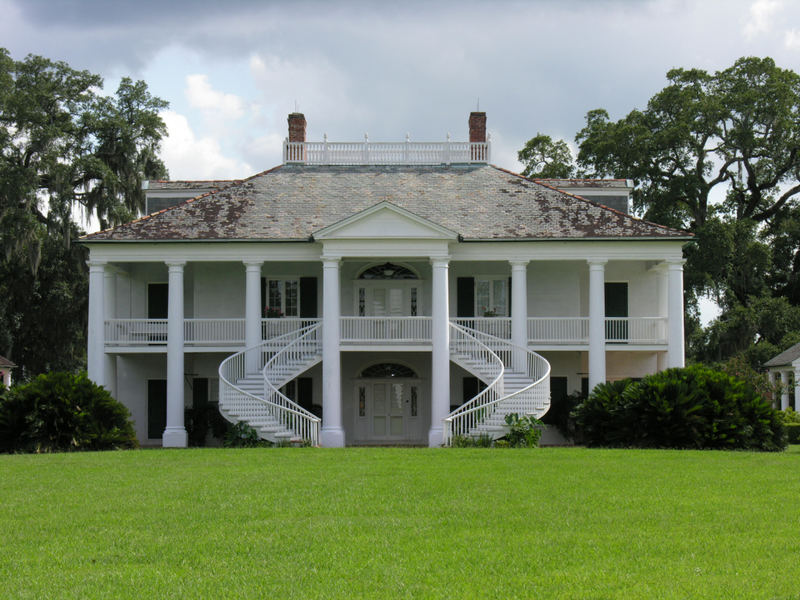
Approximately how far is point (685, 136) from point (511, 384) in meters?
21.2

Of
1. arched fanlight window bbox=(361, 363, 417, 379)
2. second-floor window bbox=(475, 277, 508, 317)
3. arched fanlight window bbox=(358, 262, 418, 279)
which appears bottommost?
arched fanlight window bbox=(361, 363, 417, 379)

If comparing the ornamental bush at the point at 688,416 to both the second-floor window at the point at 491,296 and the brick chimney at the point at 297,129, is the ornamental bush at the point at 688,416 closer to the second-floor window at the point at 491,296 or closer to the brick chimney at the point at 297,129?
the second-floor window at the point at 491,296

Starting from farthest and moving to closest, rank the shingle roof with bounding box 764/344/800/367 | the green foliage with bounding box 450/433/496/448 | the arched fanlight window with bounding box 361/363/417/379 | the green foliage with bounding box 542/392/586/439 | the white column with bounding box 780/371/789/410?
the shingle roof with bounding box 764/344/800/367 → the white column with bounding box 780/371/789/410 → the arched fanlight window with bounding box 361/363/417/379 → the green foliage with bounding box 542/392/586/439 → the green foliage with bounding box 450/433/496/448

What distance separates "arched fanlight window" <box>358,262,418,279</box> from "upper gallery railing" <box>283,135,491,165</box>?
181 inches

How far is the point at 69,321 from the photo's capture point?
41250mm

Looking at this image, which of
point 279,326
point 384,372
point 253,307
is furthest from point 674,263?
point 253,307

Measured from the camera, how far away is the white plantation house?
2727 cm

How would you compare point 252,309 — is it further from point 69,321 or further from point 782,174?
point 782,174

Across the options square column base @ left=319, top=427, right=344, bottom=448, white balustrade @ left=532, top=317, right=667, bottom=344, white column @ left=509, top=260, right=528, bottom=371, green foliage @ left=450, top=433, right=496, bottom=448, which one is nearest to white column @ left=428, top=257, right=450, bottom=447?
green foliage @ left=450, top=433, right=496, bottom=448

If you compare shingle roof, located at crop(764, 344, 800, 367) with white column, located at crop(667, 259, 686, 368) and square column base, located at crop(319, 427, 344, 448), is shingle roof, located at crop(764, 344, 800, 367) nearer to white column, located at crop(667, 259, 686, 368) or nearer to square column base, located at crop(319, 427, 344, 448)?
white column, located at crop(667, 259, 686, 368)

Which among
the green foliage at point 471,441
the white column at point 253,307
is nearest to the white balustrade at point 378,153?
the white column at point 253,307

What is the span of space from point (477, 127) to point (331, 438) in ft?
44.4

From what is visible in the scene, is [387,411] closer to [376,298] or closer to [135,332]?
Result: [376,298]

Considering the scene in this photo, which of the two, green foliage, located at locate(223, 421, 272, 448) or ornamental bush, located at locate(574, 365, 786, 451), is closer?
ornamental bush, located at locate(574, 365, 786, 451)
